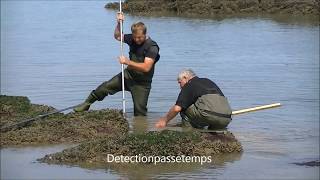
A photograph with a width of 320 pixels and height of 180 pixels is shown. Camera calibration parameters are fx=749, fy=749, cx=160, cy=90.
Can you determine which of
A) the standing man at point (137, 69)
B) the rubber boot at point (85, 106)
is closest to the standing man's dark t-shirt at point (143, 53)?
the standing man at point (137, 69)

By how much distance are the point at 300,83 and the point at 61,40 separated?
10.4m

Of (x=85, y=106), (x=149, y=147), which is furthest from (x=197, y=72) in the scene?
(x=149, y=147)

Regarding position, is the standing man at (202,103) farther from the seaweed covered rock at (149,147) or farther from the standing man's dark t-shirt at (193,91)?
the seaweed covered rock at (149,147)

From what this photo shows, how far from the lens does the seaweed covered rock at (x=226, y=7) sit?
111 feet

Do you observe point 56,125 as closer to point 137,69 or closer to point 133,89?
point 137,69

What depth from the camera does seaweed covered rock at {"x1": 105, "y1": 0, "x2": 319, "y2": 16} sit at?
33.8 meters

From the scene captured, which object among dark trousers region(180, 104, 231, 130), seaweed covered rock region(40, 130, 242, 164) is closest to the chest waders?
dark trousers region(180, 104, 231, 130)

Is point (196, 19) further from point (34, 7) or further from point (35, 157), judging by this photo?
point (35, 157)

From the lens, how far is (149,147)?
30.6 feet

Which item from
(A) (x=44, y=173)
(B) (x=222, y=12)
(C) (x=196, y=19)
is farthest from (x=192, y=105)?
(B) (x=222, y=12)

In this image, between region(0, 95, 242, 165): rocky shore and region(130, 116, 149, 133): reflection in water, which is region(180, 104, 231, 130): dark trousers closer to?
region(0, 95, 242, 165): rocky shore

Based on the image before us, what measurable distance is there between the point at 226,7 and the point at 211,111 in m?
24.9

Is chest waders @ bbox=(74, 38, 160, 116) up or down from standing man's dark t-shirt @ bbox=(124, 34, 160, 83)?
down

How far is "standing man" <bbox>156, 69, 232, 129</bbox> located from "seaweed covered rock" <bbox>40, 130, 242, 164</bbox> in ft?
1.21
